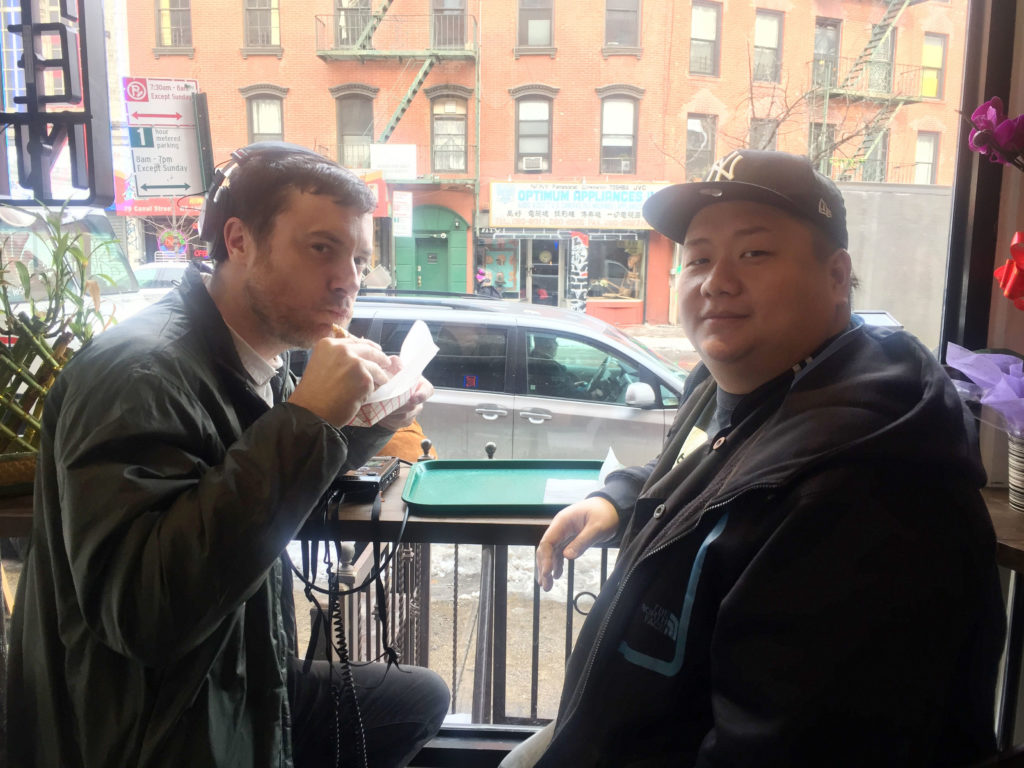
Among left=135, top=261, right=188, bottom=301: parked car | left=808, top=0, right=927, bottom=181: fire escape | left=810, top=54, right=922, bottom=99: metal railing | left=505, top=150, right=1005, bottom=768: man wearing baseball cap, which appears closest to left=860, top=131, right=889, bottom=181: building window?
left=808, top=0, right=927, bottom=181: fire escape

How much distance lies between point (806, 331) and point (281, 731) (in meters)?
0.94

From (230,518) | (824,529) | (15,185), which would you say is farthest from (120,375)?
(15,185)

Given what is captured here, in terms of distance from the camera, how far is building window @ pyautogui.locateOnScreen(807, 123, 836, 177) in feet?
6.10

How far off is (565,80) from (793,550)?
5.66 feet

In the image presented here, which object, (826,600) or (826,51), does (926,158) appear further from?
(826,600)

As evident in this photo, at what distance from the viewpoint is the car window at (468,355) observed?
3.02 m

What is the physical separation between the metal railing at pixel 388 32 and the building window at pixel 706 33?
62 centimetres

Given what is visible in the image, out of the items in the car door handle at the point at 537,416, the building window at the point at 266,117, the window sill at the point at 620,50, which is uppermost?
the window sill at the point at 620,50

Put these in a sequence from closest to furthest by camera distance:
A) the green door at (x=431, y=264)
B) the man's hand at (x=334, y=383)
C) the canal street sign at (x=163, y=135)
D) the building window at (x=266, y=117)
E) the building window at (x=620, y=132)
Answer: the man's hand at (x=334, y=383), the canal street sign at (x=163, y=135), the building window at (x=266, y=117), the building window at (x=620, y=132), the green door at (x=431, y=264)

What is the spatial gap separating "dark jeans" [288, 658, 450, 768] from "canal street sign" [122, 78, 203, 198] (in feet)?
4.15

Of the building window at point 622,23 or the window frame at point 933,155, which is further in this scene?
the building window at point 622,23

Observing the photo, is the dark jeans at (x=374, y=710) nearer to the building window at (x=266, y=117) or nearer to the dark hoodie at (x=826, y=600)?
the dark hoodie at (x=826, y=600)

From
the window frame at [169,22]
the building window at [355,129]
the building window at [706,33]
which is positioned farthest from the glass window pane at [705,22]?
the window frame at [169,22]

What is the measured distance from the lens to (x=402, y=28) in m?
1.90
